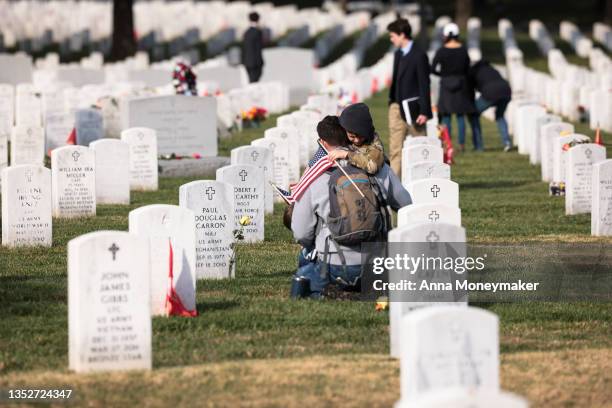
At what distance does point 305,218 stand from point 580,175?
611 cm

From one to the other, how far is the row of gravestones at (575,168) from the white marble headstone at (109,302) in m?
6.65

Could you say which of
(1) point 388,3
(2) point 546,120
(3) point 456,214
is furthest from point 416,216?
(1) point 388,3

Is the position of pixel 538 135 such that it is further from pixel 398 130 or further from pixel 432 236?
pixel 432 236

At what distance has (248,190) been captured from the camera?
14125mm

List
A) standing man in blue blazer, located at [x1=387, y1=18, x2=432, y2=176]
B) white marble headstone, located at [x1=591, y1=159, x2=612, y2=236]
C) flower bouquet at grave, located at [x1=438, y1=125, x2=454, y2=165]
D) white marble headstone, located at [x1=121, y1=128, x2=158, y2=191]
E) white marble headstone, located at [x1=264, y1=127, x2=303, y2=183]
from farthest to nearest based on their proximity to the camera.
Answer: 1. flower bouquet at grave, located at [x1=438, y1=125, x2=454, y2=165]
2. white marble headstone, located at [x1=121, y1=128, x2=158, y2=191]
3. white marble headstone, located at [x1=264, y1=127, x2=303, y2=183]
4. standing man in blue blazer, located at [x1=387, y1=18, x2=432, y2=176]
5. white marble headstone, located at [x1=591, y1=159, x2=612, y2=236]

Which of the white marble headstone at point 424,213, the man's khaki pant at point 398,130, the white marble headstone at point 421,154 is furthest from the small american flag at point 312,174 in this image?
the man's khaki pant at point 398,130

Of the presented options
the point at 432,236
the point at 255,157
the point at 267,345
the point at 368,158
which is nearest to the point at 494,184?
the point at 255,157

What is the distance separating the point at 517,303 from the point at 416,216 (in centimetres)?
152

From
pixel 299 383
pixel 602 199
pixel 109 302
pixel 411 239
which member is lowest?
pixel 299 383

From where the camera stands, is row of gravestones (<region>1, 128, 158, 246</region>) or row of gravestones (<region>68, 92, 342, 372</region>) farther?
row of gravestones (<region>1, 128, 158, 246</region>)

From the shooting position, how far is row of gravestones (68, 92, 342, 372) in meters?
8.92

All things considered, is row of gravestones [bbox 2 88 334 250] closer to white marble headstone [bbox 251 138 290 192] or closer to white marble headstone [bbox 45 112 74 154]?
white marble headstone [bbox 251 138 290 192]

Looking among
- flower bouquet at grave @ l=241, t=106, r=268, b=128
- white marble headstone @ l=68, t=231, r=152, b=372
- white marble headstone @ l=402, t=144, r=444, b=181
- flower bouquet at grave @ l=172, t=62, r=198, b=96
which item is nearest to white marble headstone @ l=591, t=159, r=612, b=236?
white marble headstone @ l=402, t=144, r=444, b=181

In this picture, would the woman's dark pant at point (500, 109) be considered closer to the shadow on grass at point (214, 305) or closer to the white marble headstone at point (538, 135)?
the white marble headstone at point (538, 135)
